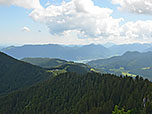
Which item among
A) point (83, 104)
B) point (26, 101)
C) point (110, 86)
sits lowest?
point (26, 101)

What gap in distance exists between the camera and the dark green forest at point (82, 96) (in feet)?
288

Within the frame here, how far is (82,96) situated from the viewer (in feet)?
435

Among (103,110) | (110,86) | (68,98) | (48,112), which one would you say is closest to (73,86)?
(68,98)

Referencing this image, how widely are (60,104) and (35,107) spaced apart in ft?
85.6

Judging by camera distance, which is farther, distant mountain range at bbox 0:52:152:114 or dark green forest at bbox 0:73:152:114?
distant mountain range at bbox 0:52:152:114

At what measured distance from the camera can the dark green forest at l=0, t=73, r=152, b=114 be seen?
87900 mm

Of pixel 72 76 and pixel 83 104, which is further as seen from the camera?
pixel 72 76

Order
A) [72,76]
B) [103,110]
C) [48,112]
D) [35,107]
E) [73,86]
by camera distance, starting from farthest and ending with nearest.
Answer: [72,76] < [73,86] < [35,107] < [48,112] < [103,110]

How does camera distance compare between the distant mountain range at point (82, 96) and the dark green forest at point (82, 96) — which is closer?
the dark green forest at point (82, 96)

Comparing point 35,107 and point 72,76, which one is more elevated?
point 72,76

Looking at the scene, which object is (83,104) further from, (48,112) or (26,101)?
(26,101)

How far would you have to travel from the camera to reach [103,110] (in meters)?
85.4

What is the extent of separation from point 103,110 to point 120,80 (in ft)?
130

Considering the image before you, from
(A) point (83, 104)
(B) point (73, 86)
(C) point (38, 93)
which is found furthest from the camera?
(C) point (38, 93)
